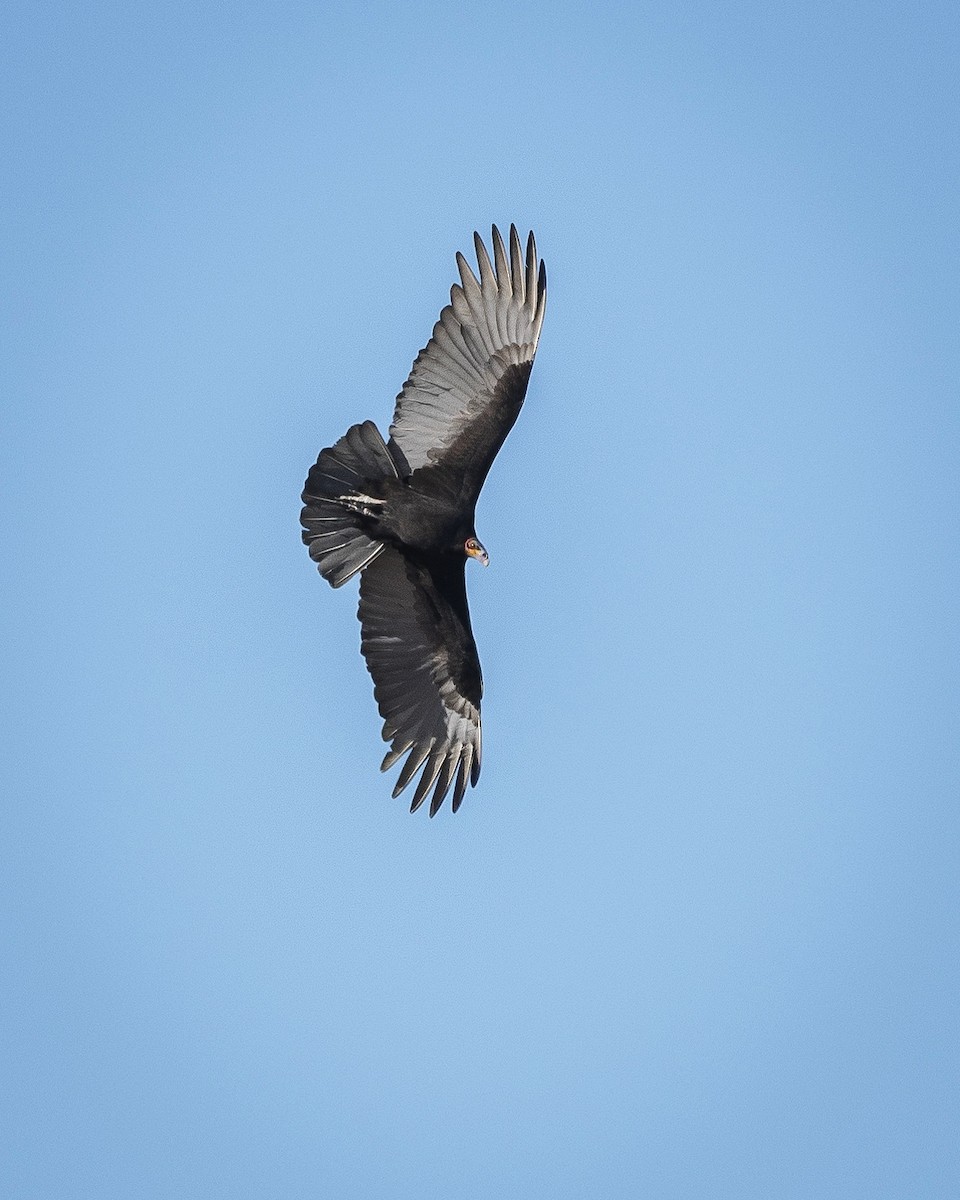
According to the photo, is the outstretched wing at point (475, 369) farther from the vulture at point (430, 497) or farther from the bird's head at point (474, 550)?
the bird's head at point (474, 550)

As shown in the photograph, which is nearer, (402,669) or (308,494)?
(308,494)

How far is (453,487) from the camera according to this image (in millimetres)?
13062

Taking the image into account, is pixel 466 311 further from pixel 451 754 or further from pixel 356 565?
pixel 451 754

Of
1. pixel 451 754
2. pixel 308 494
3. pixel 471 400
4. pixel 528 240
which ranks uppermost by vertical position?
pixel 528 240

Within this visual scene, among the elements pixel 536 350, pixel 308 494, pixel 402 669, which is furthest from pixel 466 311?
pixel 402 669

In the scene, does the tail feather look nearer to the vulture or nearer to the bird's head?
the vulture

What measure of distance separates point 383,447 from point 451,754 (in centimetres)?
234

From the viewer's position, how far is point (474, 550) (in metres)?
13.2

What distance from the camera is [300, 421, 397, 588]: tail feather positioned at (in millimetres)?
12570

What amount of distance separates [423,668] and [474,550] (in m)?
1.01

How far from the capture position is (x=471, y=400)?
42.8 ft

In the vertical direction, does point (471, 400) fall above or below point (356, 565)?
above

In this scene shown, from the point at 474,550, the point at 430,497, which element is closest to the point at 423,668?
the point at 474,550

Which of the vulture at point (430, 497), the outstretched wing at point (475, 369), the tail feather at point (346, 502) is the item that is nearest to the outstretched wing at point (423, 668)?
the vulture at point (430, 497)
